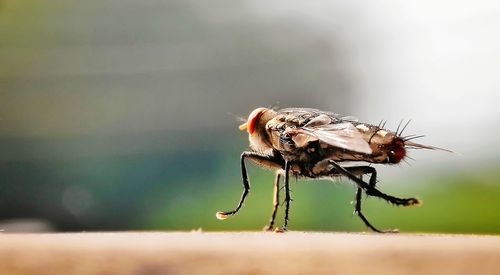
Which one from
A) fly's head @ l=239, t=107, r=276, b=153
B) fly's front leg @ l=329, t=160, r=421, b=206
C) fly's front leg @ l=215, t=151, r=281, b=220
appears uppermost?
fly's head @ l=239, t=107, r=276, b=153

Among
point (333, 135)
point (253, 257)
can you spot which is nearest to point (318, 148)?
point (333, 135)

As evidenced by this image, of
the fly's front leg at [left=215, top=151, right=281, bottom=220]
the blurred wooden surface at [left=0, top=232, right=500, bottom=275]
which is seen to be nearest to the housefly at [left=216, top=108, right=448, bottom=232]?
the fly's front leg at [left=215, top=151, right=281, bottom=220]

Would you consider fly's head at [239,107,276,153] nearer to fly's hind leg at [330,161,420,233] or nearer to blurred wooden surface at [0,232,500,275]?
fly's hind leg at [330,161,420,233]

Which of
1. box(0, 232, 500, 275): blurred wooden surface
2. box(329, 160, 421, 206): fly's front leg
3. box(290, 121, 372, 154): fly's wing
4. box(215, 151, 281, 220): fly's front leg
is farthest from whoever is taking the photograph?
box(215, 151, 281, 220): fly's front leg

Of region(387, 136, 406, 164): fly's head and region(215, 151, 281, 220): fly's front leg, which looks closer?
region(387, 136, 406, 164): fly's head

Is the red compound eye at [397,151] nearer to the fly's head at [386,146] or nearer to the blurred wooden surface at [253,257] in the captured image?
the fly's head at [386,146]

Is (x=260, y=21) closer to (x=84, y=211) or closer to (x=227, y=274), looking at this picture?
(x=84, y=211)

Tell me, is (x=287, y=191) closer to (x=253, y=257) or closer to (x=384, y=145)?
(x=384, y=145)
